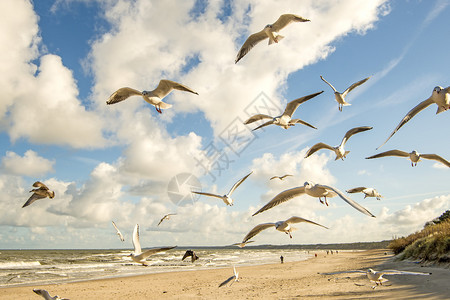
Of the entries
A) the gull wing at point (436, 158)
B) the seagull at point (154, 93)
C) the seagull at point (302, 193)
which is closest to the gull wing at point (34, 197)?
the seagull at point (154, 93)

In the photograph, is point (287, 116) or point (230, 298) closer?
point (287, 116)

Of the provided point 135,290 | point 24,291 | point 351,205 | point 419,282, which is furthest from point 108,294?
point 351,205

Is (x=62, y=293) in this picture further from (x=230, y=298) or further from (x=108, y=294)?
(x=230, y=298)

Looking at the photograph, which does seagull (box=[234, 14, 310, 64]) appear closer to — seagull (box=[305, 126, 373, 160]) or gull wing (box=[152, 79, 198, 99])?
gull wing (box=[152, 79, 198, 99])

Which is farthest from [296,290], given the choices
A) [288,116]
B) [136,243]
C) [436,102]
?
[436,102]

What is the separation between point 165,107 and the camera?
9.81 meters

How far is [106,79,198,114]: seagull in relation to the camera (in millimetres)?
9047

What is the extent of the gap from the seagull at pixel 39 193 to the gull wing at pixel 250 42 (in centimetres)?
644

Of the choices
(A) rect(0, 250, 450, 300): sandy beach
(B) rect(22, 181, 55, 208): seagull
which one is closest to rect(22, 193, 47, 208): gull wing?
(B) rect(22, 181, 55, 208): seagull

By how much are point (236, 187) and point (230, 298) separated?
564cm

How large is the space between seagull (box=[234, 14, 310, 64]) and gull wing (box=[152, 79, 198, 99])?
1925 millimetres

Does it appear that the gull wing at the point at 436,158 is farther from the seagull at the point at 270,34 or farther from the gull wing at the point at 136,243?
the gull wing at the point at 136,243

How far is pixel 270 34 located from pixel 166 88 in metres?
3.43

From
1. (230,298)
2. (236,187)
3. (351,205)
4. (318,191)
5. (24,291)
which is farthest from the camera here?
(24,291)
